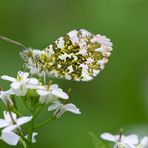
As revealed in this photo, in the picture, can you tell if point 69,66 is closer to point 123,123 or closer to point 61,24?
point 123,123

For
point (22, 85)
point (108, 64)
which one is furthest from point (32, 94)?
point (108, 64)

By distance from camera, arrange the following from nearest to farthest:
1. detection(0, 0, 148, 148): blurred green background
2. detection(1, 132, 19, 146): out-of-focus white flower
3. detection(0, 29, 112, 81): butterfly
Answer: detection(1, 132, 19, 146): out-of-focus white flower, detection(0, 29, 112, 81): butterfly, detection(0, 0, 148, 148): blurred green background

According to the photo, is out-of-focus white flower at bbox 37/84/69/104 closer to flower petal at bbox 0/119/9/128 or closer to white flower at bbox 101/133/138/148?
flower petal at bbox 0/119/9/128

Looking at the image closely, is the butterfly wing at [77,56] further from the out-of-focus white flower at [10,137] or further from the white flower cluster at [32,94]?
the out-of-focus white flower at [10,137]

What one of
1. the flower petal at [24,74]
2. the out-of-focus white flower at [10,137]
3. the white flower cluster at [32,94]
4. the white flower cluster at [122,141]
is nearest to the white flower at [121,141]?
the white flower cluster at [122,141]

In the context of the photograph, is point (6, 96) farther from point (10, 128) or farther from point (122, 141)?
point (122, 141)

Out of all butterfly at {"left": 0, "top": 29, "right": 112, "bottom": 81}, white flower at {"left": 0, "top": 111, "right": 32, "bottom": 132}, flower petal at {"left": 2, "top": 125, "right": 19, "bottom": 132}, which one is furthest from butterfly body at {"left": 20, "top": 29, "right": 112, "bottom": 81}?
flower petal at {"left": 2, "top": 125, "right": 19, "bottom": 132}
